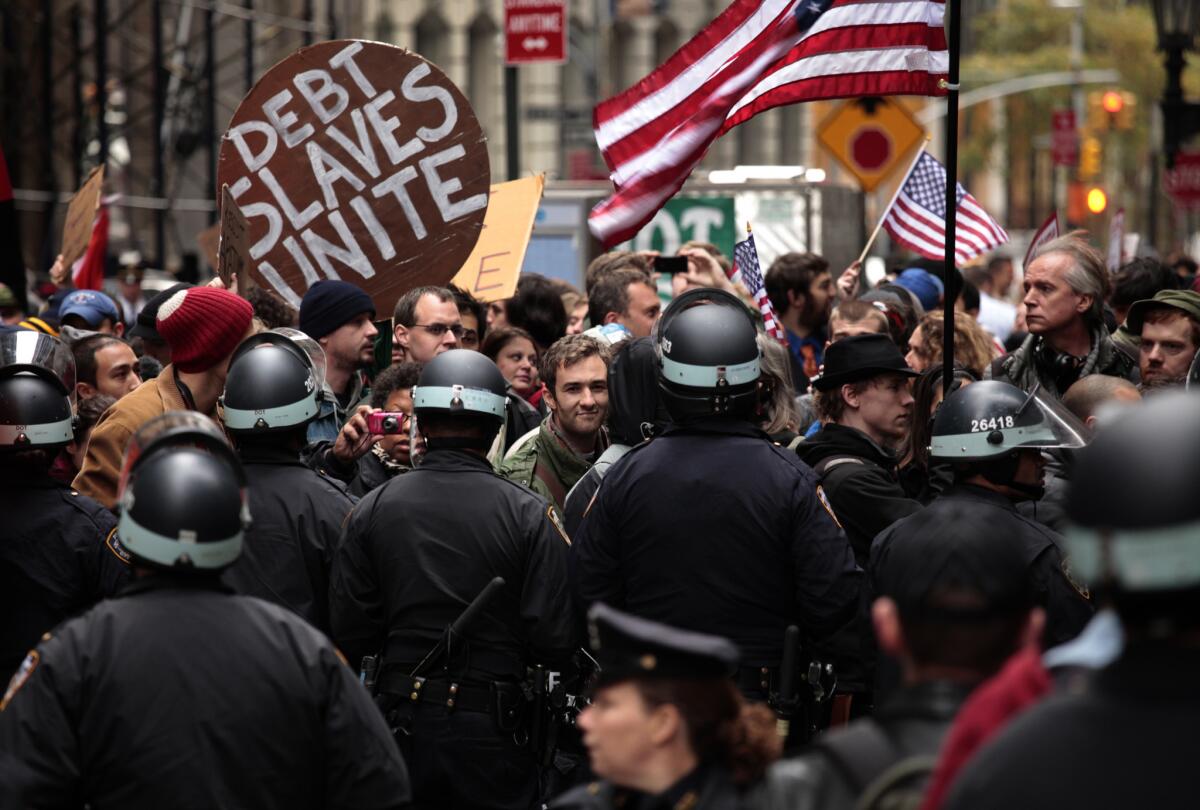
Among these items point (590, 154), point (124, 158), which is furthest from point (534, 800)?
point (590, 154)

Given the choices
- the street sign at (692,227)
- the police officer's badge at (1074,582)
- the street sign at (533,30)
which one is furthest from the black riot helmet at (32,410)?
the street sign at (692,227)

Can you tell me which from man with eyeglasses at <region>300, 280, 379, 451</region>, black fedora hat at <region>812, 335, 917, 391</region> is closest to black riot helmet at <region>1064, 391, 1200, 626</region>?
black fedora hat at <region>812, 335, 917, 391</region>

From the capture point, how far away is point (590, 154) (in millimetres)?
48500

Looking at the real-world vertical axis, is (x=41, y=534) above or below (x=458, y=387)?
below

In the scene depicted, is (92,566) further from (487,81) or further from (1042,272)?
(487,81)

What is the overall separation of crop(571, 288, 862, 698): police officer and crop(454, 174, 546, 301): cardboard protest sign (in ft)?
14.0

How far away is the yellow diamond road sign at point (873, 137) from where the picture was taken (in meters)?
16.4

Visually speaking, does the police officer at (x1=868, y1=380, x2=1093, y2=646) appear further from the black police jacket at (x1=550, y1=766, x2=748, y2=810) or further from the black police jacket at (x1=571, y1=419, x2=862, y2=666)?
the black police jacket at (x1=550, y1=766, x2=748, y2=810)

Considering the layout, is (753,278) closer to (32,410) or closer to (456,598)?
(456,598)

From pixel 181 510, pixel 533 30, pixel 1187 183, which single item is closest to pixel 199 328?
pixel 181 510

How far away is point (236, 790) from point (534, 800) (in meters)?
1.95

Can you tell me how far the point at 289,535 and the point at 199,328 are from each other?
1.07 metres

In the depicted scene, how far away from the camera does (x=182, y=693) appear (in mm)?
4258

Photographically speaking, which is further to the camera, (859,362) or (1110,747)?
(859,362)
